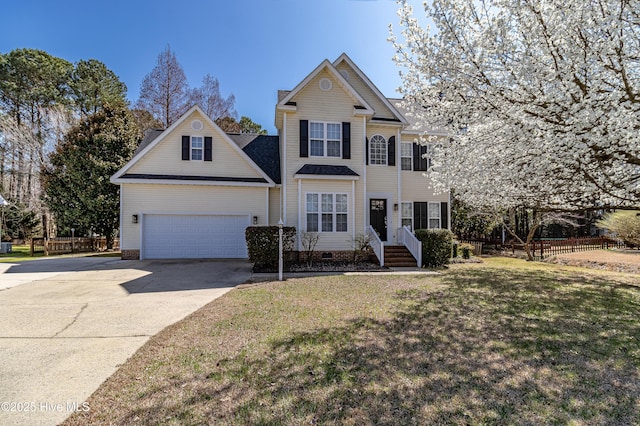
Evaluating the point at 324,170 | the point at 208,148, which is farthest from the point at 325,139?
the point at 208,148

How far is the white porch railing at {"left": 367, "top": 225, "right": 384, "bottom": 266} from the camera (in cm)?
1238

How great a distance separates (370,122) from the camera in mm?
14047

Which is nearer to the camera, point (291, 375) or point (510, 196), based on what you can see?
point (291, 375)

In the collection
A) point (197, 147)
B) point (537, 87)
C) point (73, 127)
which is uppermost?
point (73, 127)

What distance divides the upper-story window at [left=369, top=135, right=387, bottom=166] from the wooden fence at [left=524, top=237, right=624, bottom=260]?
1312cm

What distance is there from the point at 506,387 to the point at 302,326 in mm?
3044

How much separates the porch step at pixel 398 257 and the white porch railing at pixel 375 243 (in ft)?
1.43

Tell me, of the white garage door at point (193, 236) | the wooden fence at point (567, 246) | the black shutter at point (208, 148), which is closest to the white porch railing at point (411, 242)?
the white garage door at point (193, 236)

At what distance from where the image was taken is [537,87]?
20.7 feet

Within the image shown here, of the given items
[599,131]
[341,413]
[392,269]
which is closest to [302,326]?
[341,413]

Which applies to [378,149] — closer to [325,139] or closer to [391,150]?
[391,150]

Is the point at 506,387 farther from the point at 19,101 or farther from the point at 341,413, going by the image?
the point at 19,101

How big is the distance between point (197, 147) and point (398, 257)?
414 inches

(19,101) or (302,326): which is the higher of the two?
(19,101)
